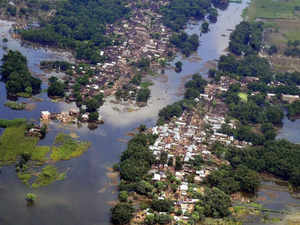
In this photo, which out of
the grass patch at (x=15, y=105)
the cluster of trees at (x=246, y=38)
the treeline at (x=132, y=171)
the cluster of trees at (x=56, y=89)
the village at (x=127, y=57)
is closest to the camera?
the treeline at (x=132, y=171)

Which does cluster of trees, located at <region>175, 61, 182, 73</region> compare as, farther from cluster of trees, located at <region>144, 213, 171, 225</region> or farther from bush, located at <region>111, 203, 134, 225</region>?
cluster of trees, located at <region>144, 213, 171, 225</region>

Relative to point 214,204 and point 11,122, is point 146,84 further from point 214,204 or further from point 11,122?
point 214,204

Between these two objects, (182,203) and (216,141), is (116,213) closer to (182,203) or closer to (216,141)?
(182,203)

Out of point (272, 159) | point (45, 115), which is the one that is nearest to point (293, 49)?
point (272, 159)

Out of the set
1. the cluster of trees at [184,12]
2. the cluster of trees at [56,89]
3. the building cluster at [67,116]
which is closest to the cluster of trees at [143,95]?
the building cluster at [67,116]

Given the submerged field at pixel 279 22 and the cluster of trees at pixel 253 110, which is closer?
the cluster of trees at pixel 253 110

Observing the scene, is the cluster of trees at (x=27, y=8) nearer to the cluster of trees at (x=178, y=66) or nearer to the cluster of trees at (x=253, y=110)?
the cluster of trees at (x=178, y=66)
